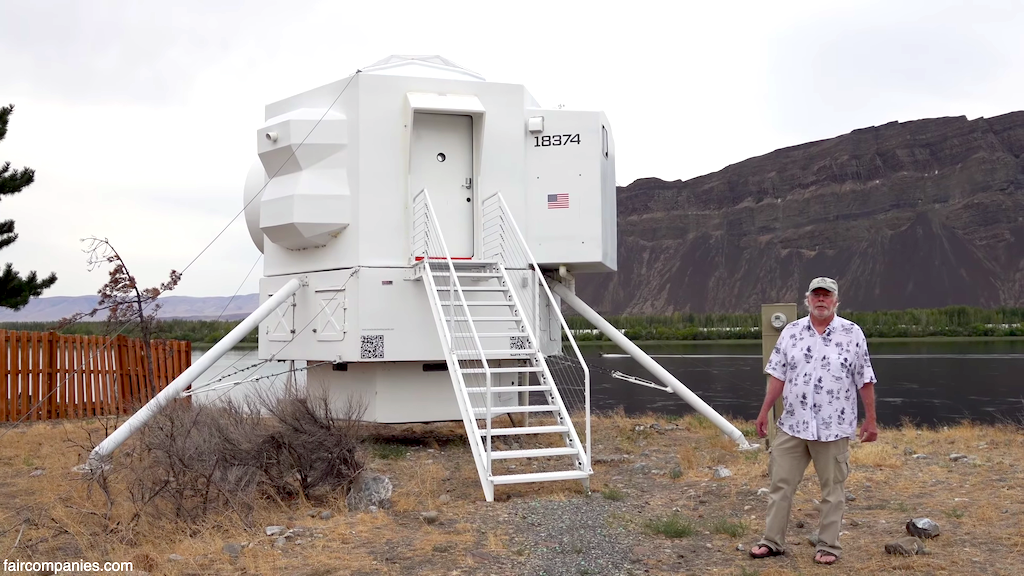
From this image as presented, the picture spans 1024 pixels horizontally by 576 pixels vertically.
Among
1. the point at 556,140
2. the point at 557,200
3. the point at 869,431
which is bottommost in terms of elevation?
the point at 869,431

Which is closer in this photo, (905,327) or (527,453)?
(527,453)

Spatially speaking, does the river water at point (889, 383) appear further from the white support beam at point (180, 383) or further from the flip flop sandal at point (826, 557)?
the flip flop sandal at point (826, 557)

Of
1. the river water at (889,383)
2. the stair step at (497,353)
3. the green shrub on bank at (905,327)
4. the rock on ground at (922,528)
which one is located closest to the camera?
the rock on ground at (922,528)

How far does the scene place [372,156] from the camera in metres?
13.2

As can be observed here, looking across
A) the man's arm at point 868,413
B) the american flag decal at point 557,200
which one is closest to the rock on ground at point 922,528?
the man's arm at point 868,413

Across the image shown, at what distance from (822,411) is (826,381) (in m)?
0.21

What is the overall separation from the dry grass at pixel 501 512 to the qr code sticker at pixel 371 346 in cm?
145

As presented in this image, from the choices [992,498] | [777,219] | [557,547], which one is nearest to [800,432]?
[557,547]

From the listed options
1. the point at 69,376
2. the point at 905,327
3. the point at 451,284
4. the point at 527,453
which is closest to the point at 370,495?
the point at 527,453

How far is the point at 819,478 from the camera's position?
673cm

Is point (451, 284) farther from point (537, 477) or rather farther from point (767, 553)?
point (767, 553)

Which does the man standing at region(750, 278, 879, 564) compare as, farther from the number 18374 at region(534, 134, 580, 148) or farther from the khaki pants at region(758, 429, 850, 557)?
the number 18374 at region(534, 134, 580, 148)

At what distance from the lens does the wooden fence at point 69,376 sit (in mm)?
16438

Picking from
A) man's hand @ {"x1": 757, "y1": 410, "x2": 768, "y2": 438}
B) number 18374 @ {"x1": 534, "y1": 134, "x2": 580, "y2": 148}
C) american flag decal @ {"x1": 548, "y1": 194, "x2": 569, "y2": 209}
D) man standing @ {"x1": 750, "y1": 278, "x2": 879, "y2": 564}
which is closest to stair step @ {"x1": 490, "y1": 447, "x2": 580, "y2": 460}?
man's hand @ {"x1": 757, "y1": 410, "x2": 768, "y2": 438}
